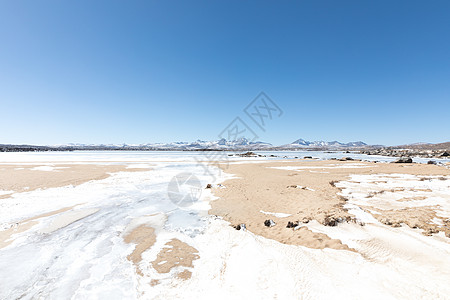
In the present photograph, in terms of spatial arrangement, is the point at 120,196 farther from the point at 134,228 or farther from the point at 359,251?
the point at 359,251

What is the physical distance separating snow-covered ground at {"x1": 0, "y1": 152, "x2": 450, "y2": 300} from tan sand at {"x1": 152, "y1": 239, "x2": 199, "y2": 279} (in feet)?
0.54

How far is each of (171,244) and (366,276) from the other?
5136 millimetres

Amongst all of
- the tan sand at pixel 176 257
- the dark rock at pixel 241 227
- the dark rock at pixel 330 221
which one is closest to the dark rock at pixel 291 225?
the dark rock at pixel 330 221

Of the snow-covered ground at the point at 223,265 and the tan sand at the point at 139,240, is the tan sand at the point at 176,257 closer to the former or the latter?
the snow-covered ground at the point at 223,265

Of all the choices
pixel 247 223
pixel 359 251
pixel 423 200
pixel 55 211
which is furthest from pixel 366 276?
pixel 55 211

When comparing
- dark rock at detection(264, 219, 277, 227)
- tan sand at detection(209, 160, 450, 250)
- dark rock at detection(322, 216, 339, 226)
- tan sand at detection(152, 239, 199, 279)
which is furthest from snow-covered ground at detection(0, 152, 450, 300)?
dark rock at detection(264, 219, 277, 227)

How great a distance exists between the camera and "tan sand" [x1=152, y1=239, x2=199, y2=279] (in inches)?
194

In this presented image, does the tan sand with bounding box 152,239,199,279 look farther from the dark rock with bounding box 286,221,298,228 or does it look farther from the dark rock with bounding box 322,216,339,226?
the dark rock with bounding box 322,216,339,226

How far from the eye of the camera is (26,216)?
27.5 feet

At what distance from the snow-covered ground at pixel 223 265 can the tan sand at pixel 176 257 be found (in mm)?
164

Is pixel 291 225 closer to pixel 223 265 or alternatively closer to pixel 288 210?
Result: pixel 288 210

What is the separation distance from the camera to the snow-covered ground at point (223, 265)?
157 inches

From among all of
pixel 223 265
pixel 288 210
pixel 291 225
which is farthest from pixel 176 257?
pixel 288 210

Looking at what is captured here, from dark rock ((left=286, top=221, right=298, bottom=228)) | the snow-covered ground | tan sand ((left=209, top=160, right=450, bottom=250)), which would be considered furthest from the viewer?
dark rock ((left=286, top=221, right=298, bottom=228))
